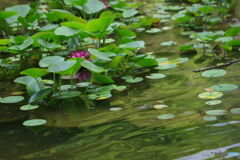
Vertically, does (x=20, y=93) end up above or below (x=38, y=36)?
below

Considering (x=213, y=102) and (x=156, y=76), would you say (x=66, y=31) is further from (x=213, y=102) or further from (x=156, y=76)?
(x=213, y=102)

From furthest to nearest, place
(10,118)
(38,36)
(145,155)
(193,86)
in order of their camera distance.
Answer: (38,36) < (193,86) < (10,118) < (145,155)

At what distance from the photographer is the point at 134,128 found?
1408 millimetres

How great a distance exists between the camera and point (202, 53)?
224cm

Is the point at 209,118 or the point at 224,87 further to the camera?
the point at 224,87

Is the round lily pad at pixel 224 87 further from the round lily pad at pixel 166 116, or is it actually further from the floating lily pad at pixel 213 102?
the round lily pad at pixel 166 116

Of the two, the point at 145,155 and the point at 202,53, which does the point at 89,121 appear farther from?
the point at 202,53

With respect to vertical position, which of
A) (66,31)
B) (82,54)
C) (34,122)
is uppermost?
(66,31)

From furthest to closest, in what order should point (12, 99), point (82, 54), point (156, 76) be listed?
point (82, 54) → point (156, 76) → point (12, 99)

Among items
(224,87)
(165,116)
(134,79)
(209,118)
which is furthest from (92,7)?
(209,118)

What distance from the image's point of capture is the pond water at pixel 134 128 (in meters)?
1.23

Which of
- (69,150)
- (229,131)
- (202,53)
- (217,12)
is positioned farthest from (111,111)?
(217,12)

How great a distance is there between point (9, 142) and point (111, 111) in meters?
0.38

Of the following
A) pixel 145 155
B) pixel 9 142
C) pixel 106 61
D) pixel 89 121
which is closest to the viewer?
pixel 145 155
